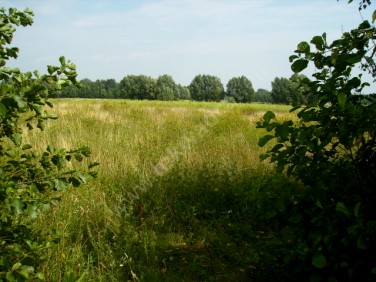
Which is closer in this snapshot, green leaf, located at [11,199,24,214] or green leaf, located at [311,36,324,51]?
green leaf, located at [11,199,24,214]

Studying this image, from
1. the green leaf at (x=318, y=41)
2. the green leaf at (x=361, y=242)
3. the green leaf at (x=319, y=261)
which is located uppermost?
the green leaf at (x=318, y=41)

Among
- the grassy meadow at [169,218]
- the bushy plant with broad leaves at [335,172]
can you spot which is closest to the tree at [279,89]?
the grassy meadow at [169,218]

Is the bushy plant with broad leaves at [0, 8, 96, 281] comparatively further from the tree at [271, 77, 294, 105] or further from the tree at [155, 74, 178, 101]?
the tree at [155, 74, 178, 101]

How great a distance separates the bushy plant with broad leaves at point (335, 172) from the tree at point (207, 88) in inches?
3260

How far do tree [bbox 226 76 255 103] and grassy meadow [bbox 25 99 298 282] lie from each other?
74147 mm

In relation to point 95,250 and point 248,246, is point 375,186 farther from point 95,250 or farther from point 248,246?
point 95,250

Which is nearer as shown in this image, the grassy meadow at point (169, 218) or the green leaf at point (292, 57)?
the green leaf at point (292, 57)

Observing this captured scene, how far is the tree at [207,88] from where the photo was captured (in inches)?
3324

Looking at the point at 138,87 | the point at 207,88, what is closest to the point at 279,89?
the point at 207,88

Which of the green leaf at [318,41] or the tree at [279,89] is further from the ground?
the tree at [279,89]

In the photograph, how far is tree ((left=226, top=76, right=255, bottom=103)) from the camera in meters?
77.8

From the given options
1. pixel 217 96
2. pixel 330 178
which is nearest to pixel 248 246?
pixel 330 178

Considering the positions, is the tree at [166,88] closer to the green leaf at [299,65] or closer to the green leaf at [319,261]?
the green leaf at [299,65]

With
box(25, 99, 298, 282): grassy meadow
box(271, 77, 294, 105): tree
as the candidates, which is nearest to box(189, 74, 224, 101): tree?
box(271, 77, 294, 105): tree
